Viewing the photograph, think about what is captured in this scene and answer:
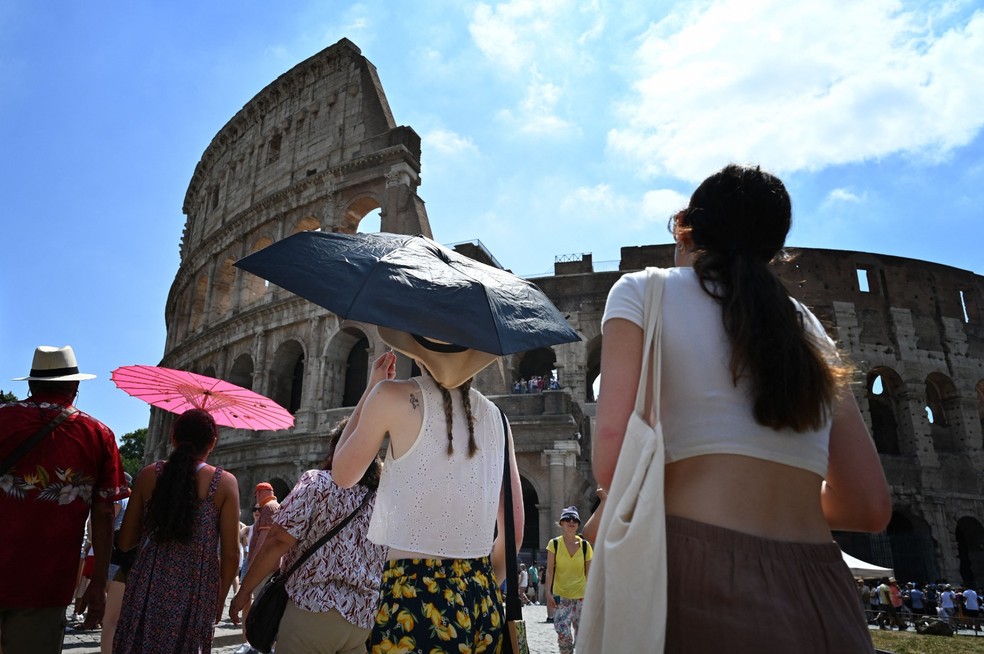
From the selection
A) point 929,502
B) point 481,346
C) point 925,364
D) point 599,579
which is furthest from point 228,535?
point 925,364

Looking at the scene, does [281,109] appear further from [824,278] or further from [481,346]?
[481,346]

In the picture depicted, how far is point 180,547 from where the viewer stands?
3178 millimetres

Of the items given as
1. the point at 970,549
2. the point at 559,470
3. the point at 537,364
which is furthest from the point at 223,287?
the point at 970,549

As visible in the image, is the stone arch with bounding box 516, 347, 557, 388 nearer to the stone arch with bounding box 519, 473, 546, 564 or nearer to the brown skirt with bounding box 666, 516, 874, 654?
the stone arch with bounding box 519, 473, 546, 564

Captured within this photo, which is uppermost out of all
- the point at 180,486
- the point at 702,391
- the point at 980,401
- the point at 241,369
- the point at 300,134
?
the point at 300,134

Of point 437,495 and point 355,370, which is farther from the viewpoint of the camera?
point 355,370

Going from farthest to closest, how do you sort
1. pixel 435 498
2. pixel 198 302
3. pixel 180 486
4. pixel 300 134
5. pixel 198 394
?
pixel 198 302
pixel 300 134
pixel 198 394
pixel 180 486
pixel 435 498

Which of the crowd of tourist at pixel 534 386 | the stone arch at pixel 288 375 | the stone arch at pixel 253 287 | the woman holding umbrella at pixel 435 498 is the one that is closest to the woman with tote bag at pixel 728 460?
the woman holding umbrella at pixel 435 498

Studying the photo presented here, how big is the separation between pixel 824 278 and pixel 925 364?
15.3ft

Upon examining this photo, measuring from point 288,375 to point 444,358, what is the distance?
798 inches

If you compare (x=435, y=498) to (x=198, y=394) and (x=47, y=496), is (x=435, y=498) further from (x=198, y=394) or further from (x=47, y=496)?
(x=198, y=394)

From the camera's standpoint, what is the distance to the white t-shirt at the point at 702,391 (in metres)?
1.40

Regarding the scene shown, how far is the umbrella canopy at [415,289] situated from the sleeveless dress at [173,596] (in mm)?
1481

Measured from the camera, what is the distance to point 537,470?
15.4 m
